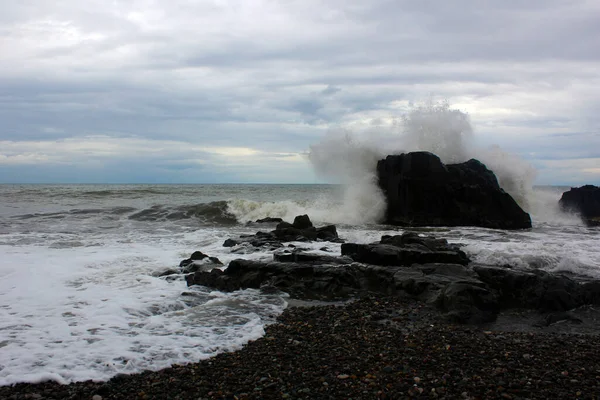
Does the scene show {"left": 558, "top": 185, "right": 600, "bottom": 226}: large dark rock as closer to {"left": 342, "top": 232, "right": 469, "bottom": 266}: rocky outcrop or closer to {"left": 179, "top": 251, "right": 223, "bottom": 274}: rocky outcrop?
{"left": 342, "top": 232, "right": 469, "bottom": 266}: rocky outcrop

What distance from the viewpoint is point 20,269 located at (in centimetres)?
1034

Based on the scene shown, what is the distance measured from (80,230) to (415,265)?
14846 millimetres

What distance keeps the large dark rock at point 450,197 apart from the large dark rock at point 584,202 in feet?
23.6

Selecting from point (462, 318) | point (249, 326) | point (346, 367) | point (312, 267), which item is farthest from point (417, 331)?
point (312, 267)

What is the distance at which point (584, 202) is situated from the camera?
25.6 metres

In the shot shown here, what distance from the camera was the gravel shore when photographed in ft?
14.4

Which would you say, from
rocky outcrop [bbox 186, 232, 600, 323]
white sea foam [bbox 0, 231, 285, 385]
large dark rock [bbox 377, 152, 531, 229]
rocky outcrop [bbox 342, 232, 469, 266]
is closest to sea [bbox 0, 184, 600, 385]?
white sea foam [bbox 0, 231, 285, 385]

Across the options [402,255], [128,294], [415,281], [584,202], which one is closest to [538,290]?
[415,281]

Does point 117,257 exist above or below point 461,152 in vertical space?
below

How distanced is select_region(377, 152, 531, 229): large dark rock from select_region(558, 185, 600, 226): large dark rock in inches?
283

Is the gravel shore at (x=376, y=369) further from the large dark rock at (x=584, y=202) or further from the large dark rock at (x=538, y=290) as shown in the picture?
the large dark rock at (x=584, y=202)

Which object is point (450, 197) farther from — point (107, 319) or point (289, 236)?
point (107, 319)

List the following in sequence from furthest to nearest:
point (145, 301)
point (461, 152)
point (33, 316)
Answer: point (461, 152), point (145, 301), point (33, 316)

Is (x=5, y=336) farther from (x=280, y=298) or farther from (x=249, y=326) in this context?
(x=280, y=298)
